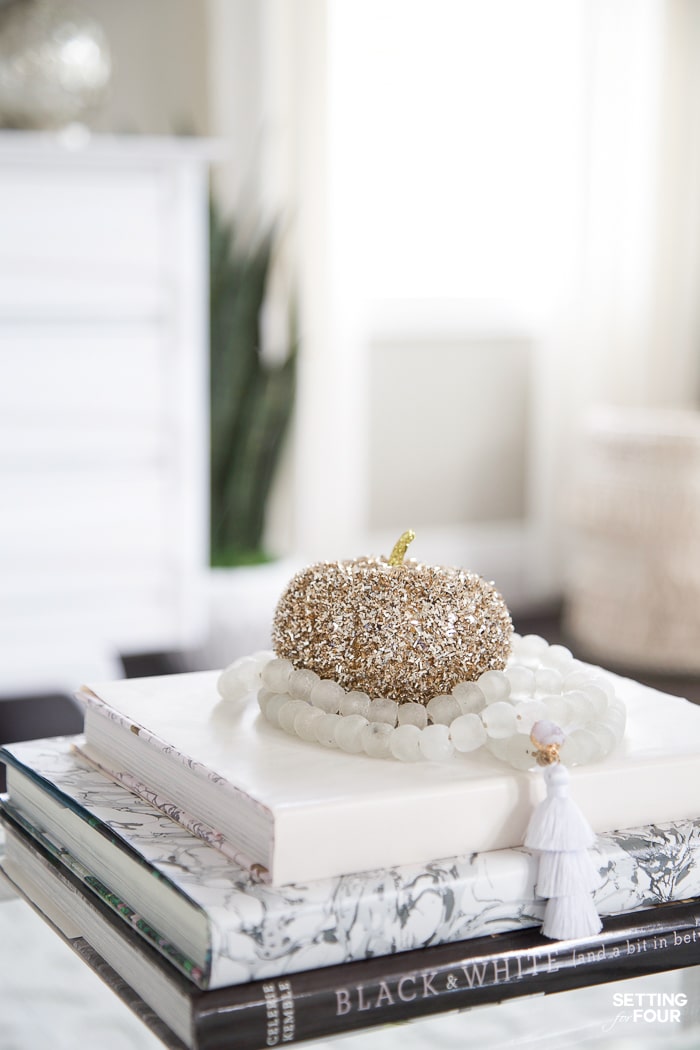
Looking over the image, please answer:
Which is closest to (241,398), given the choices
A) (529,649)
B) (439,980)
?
(529,649)

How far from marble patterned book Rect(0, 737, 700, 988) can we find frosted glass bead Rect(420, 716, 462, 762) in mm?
47

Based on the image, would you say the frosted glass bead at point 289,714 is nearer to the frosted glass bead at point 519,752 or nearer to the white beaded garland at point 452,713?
the white beaded garland at point 452,713

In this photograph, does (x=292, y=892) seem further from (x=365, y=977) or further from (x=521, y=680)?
(x=521, y=680)

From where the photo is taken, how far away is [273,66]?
9.04ft

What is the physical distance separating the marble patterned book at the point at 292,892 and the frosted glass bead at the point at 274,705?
0.07 meters

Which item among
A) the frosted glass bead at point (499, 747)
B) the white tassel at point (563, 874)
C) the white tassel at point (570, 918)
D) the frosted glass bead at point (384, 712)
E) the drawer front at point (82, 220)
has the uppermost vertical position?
the drawer front at point (82, 220)

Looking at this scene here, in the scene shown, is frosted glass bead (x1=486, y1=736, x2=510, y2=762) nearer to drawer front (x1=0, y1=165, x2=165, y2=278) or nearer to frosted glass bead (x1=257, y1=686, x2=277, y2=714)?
frosted glass bead (x1=257, y1=686, x2=277, y2=714)

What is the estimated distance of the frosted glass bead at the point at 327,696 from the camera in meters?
0.60

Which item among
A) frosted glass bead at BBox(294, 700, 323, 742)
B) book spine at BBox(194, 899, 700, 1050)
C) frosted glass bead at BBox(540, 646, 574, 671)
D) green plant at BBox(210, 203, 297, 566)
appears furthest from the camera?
green plant at BBox(210, 203, 297, 566)

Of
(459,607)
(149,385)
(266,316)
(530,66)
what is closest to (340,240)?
(266,316)

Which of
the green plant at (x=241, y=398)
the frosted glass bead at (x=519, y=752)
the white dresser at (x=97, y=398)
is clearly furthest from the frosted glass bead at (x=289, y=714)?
the green plant at (x=241, y=398)

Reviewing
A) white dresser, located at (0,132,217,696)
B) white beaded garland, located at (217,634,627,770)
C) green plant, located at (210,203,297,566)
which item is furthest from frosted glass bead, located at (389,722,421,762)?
green plant, located at (210,203,297,566)

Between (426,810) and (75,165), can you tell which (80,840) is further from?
(75,165)

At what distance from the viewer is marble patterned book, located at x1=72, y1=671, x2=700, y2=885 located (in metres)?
0.51
